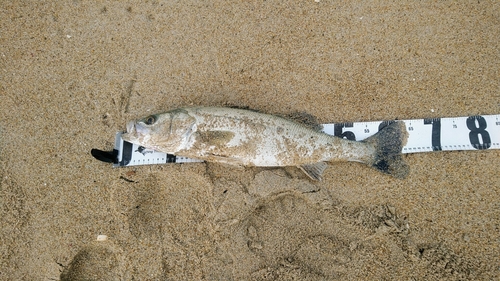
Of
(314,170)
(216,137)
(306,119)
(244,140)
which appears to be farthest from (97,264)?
(306,119)

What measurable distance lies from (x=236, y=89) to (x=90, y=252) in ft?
8.17

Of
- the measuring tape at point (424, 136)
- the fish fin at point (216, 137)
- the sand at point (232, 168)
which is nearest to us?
the fish fin at point (216, 137)

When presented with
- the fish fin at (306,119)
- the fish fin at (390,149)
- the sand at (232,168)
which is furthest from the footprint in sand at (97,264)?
the fish fin at (390,149)

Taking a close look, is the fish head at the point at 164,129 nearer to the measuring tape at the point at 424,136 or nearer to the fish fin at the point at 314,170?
the measuring tape at the point at 424,136

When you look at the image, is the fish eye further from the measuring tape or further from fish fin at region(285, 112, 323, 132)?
fish fin at region(285, 112, 323, 132)

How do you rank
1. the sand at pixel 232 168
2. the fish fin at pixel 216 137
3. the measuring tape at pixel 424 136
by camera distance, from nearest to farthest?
the fish fin at pixel 216 137 → the sand at pixel 232 168 → the measuring tape at pixel 424 136

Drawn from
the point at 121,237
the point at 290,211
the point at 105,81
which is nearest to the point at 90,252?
the point at 121,237

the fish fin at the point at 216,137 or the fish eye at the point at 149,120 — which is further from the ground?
the fish eye at the point at 149,120

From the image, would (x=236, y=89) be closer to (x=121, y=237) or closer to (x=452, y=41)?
(x=121, y=237)

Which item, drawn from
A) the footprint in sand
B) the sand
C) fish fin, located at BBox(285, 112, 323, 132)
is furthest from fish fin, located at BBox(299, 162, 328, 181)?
the footprint in sand

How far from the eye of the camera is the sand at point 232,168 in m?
3.36

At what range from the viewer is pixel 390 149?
138 inches

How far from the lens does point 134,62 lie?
3.86m

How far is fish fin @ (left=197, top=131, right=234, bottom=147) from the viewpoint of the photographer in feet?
10.6
